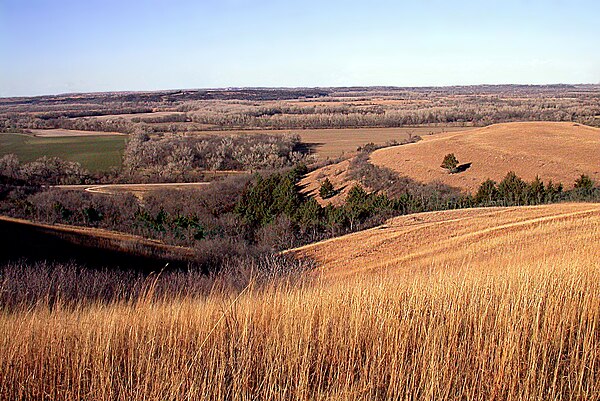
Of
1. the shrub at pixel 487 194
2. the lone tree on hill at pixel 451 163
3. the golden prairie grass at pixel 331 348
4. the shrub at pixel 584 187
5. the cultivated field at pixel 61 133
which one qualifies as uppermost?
the golden prairie grass at pixel 331 348

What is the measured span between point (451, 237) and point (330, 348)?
53.8 feet

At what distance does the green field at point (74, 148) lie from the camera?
75.5 m

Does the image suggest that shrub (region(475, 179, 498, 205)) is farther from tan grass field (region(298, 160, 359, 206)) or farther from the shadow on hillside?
the shadow on hillside

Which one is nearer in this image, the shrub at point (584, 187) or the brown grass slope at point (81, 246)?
the brown grass slope at point (81, 246)

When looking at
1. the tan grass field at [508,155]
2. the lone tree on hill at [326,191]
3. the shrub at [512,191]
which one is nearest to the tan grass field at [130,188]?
the lone tree on hill at [326,191]

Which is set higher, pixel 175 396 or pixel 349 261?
pixel 175 396

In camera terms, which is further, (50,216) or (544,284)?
(50,216)

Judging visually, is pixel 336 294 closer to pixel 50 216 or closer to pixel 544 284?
pixel 544 284

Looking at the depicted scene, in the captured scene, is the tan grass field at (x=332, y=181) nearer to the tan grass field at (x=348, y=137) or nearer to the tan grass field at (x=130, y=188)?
the tan grass field at (x=130, y=188)

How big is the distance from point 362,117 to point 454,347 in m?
121

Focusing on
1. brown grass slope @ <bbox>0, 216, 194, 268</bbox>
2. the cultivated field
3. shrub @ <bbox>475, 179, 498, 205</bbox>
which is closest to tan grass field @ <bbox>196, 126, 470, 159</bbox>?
the cultivated field

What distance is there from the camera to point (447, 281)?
5.52 metres


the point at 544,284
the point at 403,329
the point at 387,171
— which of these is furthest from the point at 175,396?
the point at 387,171

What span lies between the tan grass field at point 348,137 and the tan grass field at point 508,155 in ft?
62.1
